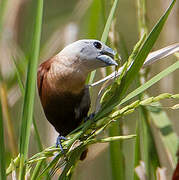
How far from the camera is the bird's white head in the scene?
107 cm

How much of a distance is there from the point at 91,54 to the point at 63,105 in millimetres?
213

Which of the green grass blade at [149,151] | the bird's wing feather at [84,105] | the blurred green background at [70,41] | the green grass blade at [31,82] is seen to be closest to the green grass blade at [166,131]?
the green grass blade at [149,151]

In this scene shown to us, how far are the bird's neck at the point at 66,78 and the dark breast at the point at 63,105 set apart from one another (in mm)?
15

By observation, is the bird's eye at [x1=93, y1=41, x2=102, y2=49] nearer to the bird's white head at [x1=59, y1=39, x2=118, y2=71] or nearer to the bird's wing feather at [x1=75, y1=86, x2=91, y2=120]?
the bird's white head at [x1=59, y1=39, x2=118, y2=71]

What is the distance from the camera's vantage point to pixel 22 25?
73.3 inches

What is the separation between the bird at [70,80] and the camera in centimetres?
110

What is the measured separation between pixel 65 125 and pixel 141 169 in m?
0.30

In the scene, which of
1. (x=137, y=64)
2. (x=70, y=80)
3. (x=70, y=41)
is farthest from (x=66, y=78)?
(x=70, y=41)

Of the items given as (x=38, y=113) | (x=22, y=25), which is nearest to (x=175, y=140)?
(x=22, y=25)

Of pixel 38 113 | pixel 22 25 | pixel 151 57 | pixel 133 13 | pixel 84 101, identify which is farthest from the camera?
pixel 133 13

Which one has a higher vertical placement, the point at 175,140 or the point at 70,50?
the point at 70,50

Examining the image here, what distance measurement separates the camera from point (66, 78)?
1197mm

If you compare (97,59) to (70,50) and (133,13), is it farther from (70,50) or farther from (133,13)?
(133,13)

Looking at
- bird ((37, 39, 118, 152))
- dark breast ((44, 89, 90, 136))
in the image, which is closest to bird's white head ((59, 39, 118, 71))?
bird ((37, 39, 118, 152))
